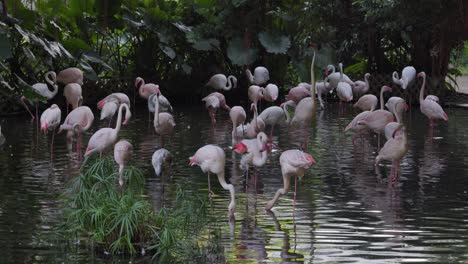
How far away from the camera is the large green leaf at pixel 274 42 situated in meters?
19.8

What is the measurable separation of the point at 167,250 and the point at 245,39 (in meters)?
14.1

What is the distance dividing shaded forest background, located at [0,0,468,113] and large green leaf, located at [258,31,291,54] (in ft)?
0.07

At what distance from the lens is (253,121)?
37.3 feet

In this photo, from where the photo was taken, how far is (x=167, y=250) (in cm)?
638

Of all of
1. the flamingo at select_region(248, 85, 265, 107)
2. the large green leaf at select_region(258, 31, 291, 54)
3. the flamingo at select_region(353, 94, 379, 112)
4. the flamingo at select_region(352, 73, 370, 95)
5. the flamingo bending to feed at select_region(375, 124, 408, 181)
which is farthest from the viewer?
the large green leaf at select_region(258, 31, 291, 54)

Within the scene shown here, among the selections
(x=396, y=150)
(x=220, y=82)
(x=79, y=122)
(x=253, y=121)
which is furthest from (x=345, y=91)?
(x=396, y=150)

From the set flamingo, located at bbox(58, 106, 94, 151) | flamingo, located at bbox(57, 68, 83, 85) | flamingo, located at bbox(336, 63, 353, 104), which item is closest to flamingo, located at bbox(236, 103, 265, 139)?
flamingo, located at bbox(58, 106, 94, 151)

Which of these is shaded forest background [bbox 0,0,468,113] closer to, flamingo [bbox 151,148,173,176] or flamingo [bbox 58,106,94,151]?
flamingo [bbox 58,106,94,151]

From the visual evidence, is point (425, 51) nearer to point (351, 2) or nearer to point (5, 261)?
point (351, 2)

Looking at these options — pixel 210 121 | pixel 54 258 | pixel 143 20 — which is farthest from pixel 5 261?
pixel 143 20

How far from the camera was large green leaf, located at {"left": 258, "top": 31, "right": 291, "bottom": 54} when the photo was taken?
1981cm

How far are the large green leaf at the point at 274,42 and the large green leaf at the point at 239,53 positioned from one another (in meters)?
0.36

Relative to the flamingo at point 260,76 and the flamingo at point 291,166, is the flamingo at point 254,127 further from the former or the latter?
the flamingo at point 260,76

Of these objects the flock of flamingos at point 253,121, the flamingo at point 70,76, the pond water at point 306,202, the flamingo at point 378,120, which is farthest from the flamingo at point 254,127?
the flamingo at point 70,76
